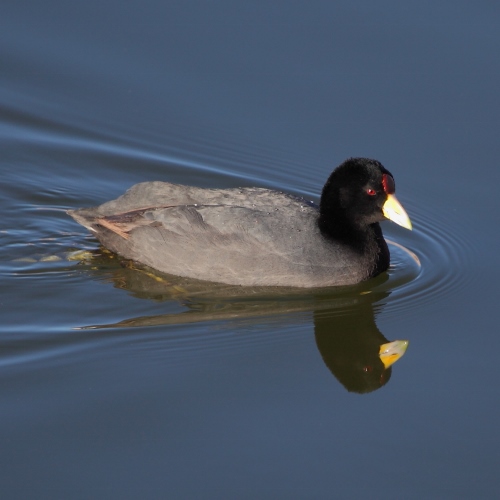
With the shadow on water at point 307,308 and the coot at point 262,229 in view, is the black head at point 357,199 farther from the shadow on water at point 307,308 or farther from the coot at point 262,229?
the shadow on water at point 307,308

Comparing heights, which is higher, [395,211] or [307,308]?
[395,211]

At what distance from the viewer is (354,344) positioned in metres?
9.10

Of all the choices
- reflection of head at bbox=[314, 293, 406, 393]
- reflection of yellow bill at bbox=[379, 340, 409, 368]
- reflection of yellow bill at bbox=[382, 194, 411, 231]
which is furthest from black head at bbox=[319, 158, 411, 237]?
reflection of yellow bill at bbox=[379, 340, 409, 368]

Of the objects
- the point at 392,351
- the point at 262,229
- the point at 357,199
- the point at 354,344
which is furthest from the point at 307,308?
the point at 357,199

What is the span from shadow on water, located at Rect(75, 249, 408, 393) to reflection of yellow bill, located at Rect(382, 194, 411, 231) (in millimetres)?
689

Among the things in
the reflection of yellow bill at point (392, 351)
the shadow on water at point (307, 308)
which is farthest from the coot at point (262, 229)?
the reflection of yellow bill at point (392, 351)

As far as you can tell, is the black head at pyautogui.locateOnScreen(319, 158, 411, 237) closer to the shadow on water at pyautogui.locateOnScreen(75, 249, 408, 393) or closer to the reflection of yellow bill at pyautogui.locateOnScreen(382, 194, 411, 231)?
the reflection of yellow bill at pyautogui.locateOnScreen(382, 194, 411, 231)

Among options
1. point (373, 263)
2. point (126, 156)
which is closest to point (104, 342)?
point (373, 263)

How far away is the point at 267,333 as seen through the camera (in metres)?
8.97

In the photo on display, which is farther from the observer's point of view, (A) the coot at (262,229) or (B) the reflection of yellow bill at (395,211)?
(B) the reflection of yellow bill at (395,211)

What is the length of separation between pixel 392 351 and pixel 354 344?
41 cm

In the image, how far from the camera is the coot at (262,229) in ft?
31.6

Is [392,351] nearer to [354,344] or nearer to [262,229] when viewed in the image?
[354,344]

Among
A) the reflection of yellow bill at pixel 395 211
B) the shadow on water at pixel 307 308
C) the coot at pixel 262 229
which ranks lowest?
the shadow on water at pixel 307 308
